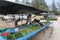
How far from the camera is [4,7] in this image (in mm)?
4203

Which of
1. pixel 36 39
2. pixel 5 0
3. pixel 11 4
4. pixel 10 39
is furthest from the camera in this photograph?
pixel 36 39

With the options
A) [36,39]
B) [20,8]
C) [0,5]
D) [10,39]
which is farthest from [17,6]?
[36,39]

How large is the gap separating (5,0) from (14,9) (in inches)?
25.8

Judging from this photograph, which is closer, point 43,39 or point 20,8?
point 20,8

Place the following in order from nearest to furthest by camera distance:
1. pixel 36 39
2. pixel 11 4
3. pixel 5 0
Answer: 1. pixel 5 0
2. pixel 11 4
3. pixel 36 39

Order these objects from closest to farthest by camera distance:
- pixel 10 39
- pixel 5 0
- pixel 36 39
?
pixel 5 0 < pixel 10 39 < pixel 36 39

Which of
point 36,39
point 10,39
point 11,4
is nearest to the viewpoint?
point 11,4

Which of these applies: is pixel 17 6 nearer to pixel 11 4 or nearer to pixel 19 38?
pixel 11 4

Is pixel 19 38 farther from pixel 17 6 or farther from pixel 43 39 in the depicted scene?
pixel 43 39

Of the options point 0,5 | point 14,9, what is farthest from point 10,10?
point 0,5

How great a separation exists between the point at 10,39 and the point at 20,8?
2.71 ft

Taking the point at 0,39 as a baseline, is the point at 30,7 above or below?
above

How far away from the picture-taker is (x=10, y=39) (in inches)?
174

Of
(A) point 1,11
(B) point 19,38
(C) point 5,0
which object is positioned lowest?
(B) point 19,38
